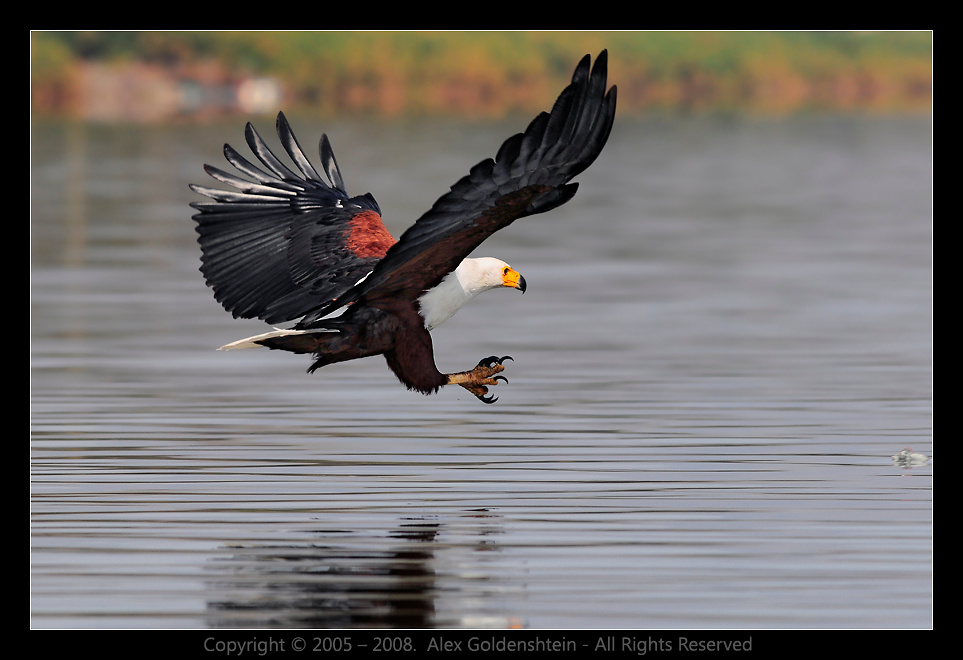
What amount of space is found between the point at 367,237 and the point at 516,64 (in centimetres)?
6517

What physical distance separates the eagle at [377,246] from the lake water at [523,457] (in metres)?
0.74

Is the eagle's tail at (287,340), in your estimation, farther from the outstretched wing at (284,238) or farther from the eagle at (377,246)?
the outstretched wing at (284,238)

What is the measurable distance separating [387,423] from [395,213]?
53.0 feet

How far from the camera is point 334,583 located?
25.2 ft

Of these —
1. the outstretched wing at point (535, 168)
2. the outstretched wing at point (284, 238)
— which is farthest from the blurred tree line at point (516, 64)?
the outstretched wing at point (535, 168)

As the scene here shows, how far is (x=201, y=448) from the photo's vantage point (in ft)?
34.8

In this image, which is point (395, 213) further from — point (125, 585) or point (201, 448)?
point (125, 585)

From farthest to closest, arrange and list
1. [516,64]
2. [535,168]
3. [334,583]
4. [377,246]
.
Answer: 1. [516,64]
2. [377,246]
3. [535,168]
4. [334,583]

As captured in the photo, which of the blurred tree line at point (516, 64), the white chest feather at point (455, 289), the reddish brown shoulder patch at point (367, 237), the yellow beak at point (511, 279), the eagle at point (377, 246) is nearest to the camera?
the eagle at point (377, 246)

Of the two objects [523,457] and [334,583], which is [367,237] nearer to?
[523,457]

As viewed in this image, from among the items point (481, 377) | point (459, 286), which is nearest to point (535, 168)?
point (459, 286)

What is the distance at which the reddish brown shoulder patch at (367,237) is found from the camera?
34.3ft

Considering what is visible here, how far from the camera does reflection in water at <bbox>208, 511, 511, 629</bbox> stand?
284 inches

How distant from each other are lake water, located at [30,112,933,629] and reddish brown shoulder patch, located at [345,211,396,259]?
1.13m
